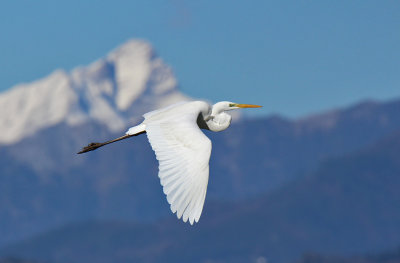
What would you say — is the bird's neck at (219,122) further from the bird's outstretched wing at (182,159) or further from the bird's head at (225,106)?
the bird's outstretched wing at (182,159)

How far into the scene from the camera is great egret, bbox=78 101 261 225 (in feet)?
57.4

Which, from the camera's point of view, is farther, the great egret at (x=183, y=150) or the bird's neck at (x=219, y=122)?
the bird's neck at (x=219, y=122)

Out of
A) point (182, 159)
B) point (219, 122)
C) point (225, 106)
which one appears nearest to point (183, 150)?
point (182, 159)

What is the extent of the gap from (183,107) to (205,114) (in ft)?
2.84

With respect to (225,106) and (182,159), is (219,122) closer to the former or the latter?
(225,106)

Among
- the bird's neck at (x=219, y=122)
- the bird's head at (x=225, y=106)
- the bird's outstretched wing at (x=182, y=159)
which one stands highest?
the bird's head at (x=225, y=106)

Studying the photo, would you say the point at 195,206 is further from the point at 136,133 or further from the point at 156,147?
the point at 136,133

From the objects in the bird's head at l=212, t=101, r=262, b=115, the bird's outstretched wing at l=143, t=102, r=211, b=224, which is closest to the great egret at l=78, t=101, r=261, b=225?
the bird's outstretched wing at l=143, t=102, r=211, b=224

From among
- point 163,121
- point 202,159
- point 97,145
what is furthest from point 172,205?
point 97,145

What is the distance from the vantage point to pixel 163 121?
2145 cm

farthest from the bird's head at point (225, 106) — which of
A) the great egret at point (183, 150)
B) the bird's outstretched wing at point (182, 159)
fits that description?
the bird's outstretched wing at point (182, 159)

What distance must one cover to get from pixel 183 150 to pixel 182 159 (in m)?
0.50

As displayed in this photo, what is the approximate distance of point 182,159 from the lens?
18797 millimetres

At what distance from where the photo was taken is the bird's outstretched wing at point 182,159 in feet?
57.2
